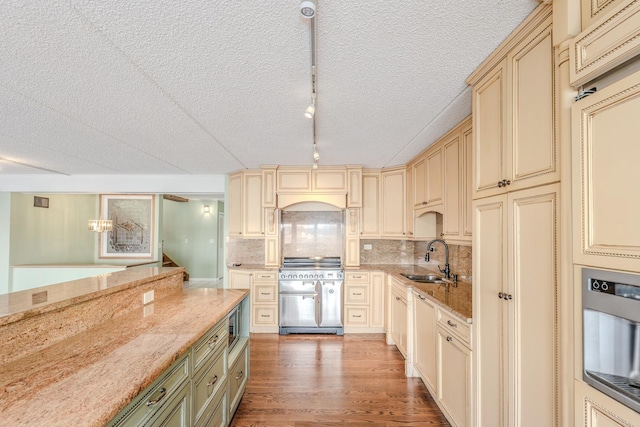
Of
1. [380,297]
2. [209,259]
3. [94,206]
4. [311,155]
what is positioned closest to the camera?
[311,155]

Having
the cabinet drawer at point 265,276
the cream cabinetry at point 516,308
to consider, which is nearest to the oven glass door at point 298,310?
the cabinet drawer at point 265,276

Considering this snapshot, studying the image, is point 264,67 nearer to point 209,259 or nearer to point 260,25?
point 260,25

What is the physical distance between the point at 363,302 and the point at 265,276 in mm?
1442

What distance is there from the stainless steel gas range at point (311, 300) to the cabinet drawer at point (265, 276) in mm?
95

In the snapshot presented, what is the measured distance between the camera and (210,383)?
1.86m

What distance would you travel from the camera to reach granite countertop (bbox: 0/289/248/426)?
0.91m

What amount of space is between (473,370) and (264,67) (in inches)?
85.7

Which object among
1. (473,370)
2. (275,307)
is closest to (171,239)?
(275,307)

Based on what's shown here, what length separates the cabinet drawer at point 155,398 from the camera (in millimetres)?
1063

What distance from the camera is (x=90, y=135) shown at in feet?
9.96

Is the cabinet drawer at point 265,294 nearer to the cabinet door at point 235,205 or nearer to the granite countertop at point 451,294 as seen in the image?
the cabinet door at point 235,205

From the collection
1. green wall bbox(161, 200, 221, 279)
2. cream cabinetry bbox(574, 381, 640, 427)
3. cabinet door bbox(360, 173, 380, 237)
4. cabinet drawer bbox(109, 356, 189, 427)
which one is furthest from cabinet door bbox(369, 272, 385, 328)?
green wall bbox(161, 200, 221, 279)

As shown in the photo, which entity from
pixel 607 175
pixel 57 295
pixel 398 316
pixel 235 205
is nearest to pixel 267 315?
pixel 235 205

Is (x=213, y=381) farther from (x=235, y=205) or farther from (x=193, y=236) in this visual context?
(x=193, y=236)
